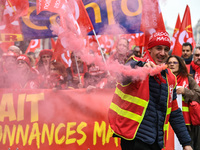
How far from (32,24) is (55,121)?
7.62 ft

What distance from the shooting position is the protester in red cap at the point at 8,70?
4.05 metres

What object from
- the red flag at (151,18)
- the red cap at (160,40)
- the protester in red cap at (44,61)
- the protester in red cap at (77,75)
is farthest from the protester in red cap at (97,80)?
the red cap at (160,40)

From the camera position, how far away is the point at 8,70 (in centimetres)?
421

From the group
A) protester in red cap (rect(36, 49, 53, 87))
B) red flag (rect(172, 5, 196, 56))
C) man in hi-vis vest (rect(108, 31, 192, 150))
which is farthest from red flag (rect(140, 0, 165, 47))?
red flag (rect(172, 5, 196, 56))

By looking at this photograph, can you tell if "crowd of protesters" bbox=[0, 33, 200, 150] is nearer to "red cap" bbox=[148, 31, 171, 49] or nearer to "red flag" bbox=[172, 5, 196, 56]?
"red cap" bbox=[148, 31, 171, 49]

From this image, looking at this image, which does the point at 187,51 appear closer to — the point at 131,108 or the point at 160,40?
the point at 160,40

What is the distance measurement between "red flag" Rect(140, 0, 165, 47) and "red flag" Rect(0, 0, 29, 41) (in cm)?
215

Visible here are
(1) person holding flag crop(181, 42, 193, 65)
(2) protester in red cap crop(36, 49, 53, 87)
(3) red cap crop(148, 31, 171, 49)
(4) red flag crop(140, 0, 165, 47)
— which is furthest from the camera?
(1) person holding flag crop(181, 42, 193, 65)

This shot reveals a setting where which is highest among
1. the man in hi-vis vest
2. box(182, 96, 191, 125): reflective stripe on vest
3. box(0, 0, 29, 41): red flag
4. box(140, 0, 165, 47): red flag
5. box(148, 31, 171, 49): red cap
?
box(0, 0, 29, 41): red flag

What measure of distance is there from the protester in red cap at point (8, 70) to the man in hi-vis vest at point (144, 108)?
88.4 inches

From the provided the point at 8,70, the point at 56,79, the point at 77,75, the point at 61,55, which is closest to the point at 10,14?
the point at 8,70

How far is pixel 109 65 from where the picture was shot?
A: 7.38 feet

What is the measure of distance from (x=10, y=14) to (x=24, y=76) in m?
1.15

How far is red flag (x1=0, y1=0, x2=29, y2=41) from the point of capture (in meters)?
4.39
